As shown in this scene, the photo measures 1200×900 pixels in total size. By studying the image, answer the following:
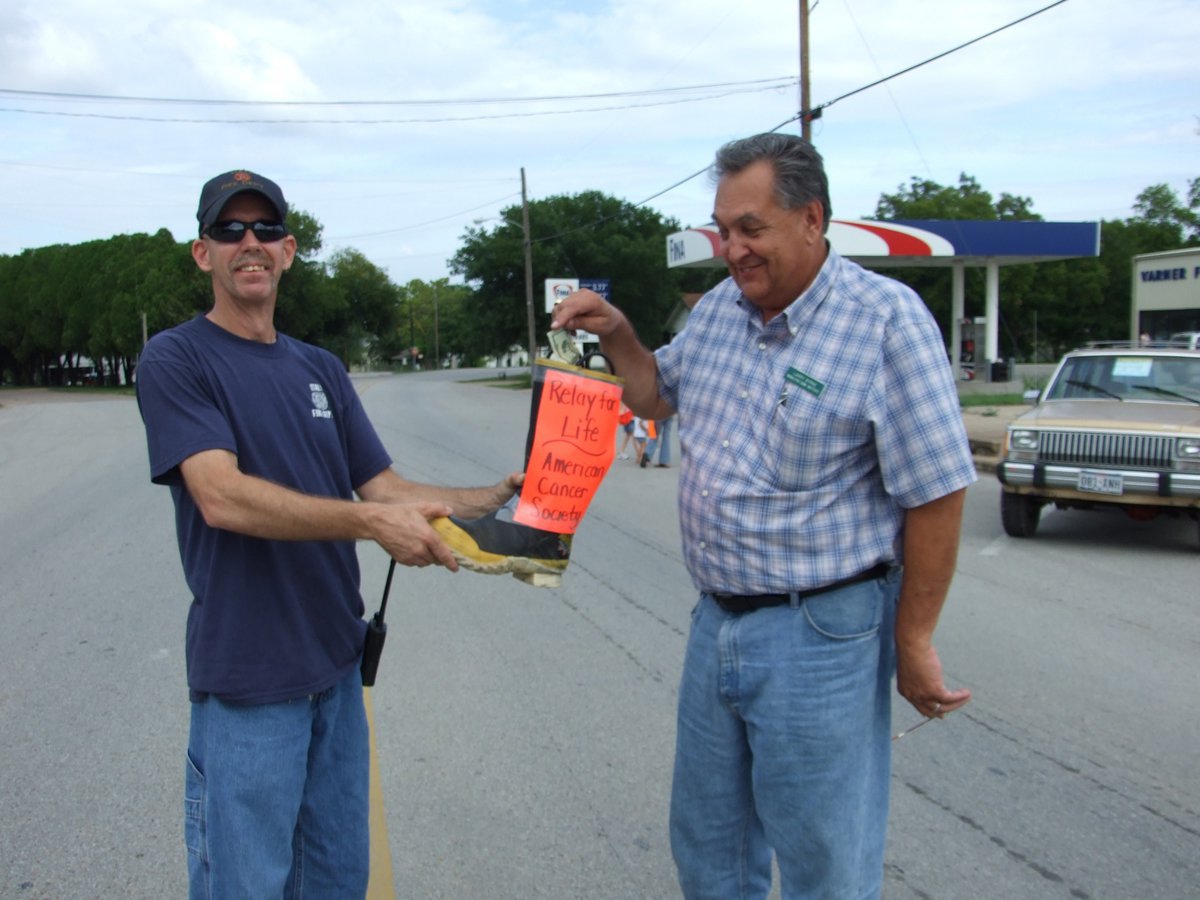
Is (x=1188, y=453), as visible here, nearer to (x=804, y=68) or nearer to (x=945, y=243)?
(x=804, y=68)

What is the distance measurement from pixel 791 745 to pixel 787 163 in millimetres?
1309

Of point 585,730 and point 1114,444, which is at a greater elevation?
point 1114,444

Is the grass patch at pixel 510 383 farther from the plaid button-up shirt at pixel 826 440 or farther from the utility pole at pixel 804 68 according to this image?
the plaid button-up shirt at pixel 826 440

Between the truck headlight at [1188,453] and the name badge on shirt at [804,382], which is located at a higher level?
the name badge on shirt at [804,382]

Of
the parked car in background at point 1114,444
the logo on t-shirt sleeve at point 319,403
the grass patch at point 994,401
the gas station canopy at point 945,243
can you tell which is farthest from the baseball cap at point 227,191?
the gas station canopy at point 945,243

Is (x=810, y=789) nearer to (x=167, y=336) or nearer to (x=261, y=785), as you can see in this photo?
(x=261, y=785)

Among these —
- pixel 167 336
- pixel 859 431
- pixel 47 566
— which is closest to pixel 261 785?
pixel 167 336

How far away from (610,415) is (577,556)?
6.46m

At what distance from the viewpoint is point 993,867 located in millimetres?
3674

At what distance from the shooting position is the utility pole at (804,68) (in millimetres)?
20625

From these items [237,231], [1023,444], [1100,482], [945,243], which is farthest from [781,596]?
[945,243]

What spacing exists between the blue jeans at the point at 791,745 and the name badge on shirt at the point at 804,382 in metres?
0.46

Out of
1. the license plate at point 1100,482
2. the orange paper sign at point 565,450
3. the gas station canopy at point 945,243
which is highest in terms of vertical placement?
the gas station canopy at point 945,243

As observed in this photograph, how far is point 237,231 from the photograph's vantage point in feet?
8.45
